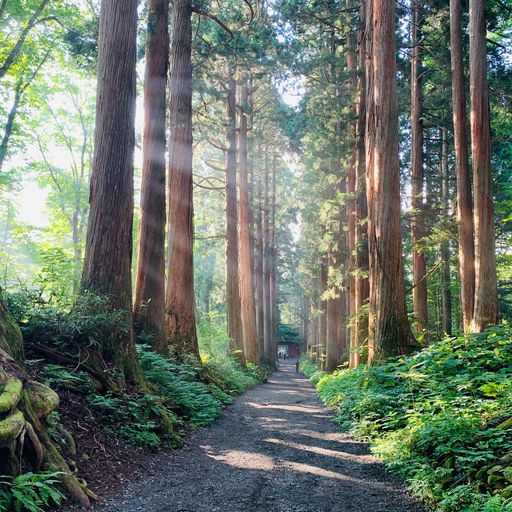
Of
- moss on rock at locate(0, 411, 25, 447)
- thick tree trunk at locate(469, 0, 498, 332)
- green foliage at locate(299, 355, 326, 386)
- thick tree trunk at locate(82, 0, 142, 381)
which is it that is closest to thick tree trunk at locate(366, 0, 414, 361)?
thick tree trunk at locate(469, 0, 498, 332)

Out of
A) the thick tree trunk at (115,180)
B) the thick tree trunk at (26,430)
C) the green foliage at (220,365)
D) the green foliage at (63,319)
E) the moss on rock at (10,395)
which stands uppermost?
the thick tree trunk at (115,180)

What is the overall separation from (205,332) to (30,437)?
530 inches

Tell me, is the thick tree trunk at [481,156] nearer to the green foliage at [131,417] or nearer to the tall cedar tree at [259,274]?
the green foliage at [131,417]

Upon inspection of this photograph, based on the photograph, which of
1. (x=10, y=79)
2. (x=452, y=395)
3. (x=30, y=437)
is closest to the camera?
(x=30, y=437)

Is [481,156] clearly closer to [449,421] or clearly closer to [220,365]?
[449,421]

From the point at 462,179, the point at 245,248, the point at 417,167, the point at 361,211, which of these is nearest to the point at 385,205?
the point at 462,179

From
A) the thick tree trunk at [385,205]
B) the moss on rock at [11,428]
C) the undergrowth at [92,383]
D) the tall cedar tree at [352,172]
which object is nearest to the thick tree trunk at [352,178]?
the tall cedar tree at [352,172]


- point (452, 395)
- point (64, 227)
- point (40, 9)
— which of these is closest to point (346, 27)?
point (40, 9)

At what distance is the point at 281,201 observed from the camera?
129 feet

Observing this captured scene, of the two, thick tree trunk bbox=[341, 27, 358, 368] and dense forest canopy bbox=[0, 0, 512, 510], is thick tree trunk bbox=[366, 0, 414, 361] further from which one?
thick tree trunk bbox=[341, 27, 358, 368]

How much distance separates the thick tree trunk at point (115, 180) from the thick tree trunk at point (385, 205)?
16.6 feet

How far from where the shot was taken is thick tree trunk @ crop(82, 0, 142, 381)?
7143 millimetres

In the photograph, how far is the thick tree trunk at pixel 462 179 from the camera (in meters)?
11.9

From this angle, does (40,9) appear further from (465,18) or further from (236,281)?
(465,18)
